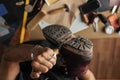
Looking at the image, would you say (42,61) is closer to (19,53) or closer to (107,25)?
(19,53)

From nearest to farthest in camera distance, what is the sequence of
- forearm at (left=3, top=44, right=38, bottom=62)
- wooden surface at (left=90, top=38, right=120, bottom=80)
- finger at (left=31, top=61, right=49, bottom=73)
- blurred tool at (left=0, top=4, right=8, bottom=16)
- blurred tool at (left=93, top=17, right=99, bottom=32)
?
finger at (left=31, top=61, right=49, bottom=73) < forearm at (left=3, top=44, right=38, bottom=62) < blurred tool at (left=0, top=4, right=8, bottom=16) < blurred tool at (left=93, top=17, right=99, bottom=32) < wooden surface at (left=90, top=38, right=120, bottom=80)

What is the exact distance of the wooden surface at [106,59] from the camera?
1365 mm

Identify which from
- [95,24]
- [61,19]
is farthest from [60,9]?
[95,24]

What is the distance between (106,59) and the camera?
4.66 ft

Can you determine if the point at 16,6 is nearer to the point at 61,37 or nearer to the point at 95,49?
the point at 61,37

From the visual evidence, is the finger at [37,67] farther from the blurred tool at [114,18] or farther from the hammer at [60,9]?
the blurred tool at [114,18]

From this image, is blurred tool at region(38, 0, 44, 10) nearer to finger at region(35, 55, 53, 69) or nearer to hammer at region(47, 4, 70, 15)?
hammer at region(47, 4, 70, 15)

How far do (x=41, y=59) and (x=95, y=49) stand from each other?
0.62 m

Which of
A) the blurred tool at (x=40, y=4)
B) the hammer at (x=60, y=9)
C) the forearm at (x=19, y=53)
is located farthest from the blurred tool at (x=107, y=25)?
the forearm at (x=19, y=53)

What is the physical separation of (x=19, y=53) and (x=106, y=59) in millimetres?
602

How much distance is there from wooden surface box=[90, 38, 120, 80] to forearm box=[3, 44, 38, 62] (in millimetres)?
472

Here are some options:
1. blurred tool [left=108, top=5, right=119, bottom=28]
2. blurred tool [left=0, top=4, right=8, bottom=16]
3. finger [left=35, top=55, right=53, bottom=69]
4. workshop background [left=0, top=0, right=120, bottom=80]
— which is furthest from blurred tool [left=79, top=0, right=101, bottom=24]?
finger [left=35, top=55, right=53, bottom=69]

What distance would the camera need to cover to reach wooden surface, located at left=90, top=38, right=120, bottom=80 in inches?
53.7

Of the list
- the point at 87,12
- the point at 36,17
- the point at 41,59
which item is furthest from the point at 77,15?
the point at 41,59
